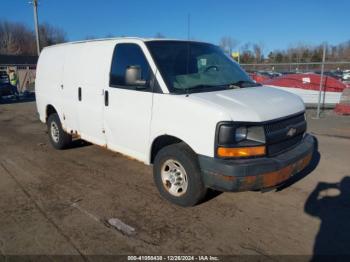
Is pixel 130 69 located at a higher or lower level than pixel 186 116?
higher

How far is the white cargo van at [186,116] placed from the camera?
3.49 meters

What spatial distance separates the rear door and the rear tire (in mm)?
1941

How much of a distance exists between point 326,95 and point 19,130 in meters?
10.9

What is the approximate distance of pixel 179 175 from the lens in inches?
160

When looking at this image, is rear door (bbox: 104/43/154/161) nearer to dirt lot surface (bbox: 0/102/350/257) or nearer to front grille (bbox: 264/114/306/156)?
dirt lot surface (bbox: 0/102/350/257)

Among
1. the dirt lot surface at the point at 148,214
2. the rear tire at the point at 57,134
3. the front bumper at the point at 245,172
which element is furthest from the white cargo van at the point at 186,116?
the rear tire at the point at 57,134

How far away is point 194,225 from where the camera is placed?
3.69 meters

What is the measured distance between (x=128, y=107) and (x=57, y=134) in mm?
2977

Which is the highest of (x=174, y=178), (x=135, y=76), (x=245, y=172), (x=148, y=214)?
(x=135, y=76)

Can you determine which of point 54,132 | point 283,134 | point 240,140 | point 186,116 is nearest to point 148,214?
point 186,116

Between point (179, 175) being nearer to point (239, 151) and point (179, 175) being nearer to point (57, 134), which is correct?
point (239, 151)

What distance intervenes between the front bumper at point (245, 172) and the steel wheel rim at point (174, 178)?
39cm

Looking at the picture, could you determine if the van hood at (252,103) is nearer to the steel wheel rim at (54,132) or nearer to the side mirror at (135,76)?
the side mirror at (135,76)

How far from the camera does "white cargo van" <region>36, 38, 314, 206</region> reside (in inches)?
137
